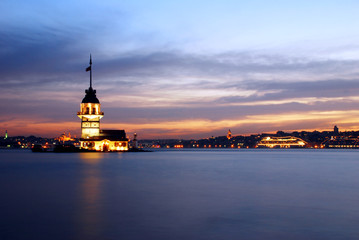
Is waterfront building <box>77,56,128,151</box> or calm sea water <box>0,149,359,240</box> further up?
waterfront building <box>77,56,128,151</box>

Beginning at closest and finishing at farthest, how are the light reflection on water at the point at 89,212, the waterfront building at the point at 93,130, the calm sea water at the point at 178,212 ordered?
the calm sea water at the point at 178,212
the light reflection on water at the point at 89,212
the waterfront building at the point at 93,130

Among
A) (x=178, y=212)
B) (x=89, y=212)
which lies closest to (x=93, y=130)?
(x=89, y=212)

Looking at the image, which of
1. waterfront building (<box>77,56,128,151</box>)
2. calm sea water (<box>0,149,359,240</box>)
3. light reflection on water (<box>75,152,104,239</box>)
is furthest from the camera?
waterfront building (<box>77,56,128,151</box>)

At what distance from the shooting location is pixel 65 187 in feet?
124

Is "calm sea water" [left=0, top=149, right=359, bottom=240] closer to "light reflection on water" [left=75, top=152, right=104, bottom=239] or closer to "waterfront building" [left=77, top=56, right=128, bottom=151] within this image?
"light reflection on water" [left=75, top=152, right=104, bottom=239]

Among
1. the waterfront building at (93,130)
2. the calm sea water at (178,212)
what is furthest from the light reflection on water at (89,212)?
the waterfront building at (93,130)

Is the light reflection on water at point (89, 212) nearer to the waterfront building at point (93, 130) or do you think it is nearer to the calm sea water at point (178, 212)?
the calm sea water at point (178, 212)

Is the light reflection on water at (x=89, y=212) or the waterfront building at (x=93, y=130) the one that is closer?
the light reflection on water at (x=89, y=212)

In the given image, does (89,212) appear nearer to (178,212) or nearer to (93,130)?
(178,212)

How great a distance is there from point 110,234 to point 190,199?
12.3 metres

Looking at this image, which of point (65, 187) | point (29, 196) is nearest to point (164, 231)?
point (29, 196)

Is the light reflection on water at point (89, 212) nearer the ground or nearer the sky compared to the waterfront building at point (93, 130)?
nearer the ground

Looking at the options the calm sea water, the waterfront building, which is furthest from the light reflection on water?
the waterfront building

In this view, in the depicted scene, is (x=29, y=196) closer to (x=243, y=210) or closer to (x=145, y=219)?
(x=145, y=219)
